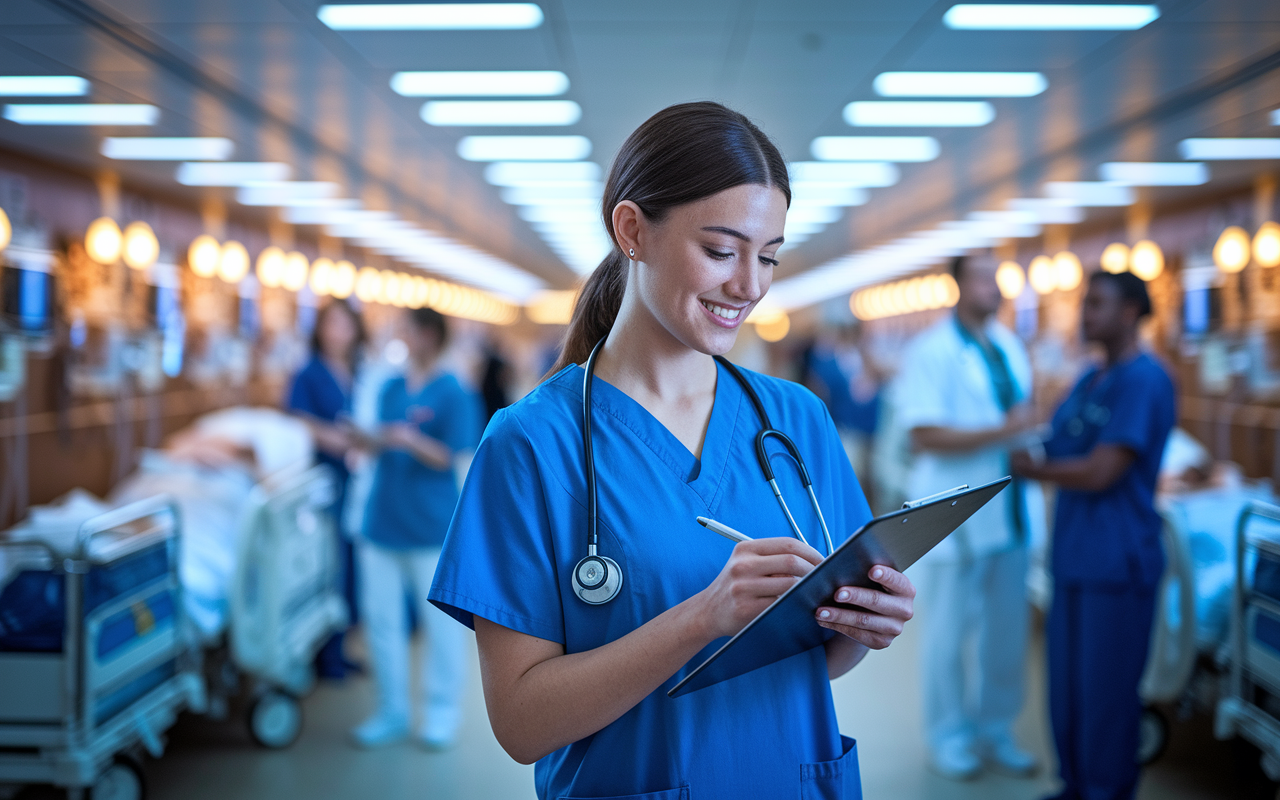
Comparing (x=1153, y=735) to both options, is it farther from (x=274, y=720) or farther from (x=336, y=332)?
(x=336, y=332)

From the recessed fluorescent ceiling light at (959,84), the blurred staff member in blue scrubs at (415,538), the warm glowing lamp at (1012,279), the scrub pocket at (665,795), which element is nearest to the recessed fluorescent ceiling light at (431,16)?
the blurred staff member in blue scrubs at (415,538)

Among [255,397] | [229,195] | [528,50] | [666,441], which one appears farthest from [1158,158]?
[255,397]

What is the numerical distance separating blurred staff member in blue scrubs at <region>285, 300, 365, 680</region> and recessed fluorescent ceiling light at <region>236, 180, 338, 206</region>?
1486 mm

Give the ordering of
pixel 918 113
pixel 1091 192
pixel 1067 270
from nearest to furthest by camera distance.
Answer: pixel 918 113 → pixel 1091 192 → pixel 1067 270

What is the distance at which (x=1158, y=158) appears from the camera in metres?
4.86

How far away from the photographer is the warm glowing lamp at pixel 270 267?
7.27m

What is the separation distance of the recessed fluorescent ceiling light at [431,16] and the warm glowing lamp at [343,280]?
19.8 feet

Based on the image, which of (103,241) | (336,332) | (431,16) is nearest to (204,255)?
(103,241)

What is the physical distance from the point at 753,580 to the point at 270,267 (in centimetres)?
741

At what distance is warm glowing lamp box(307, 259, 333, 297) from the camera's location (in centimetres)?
830

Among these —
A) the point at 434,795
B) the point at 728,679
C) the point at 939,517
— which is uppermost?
the point at 939,517

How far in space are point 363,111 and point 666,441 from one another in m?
3.64

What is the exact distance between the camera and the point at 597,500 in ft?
3.61

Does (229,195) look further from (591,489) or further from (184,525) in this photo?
(591,489)
